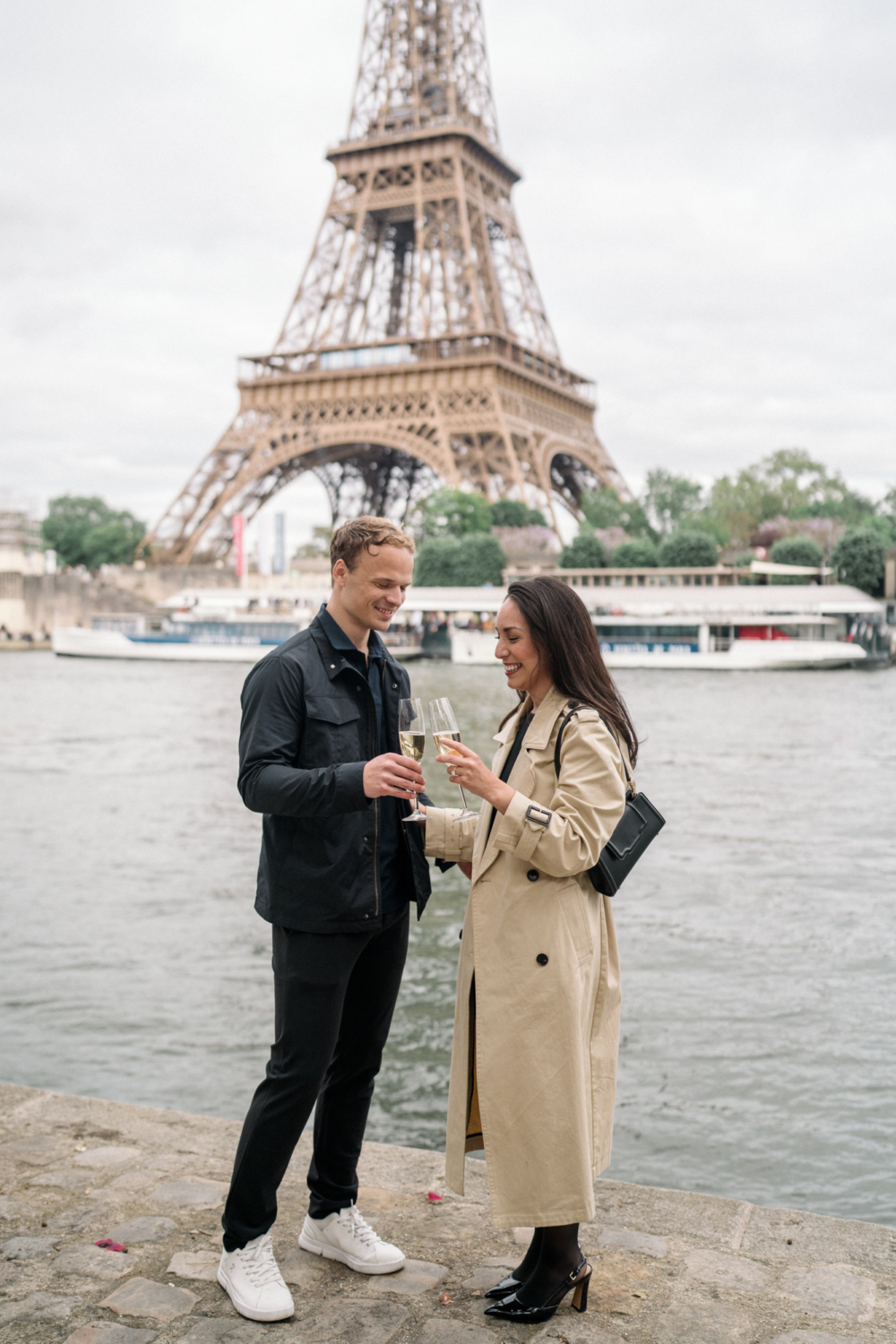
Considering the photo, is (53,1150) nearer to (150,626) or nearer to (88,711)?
(88,711)

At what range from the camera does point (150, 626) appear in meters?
55.8

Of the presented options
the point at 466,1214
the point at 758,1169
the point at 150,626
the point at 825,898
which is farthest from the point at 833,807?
the point at 150,626

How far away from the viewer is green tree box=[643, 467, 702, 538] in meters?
61.8

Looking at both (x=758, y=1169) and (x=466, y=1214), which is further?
(x=758, y=1169)

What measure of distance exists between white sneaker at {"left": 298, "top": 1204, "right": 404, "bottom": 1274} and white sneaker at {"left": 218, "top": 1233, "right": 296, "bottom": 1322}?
0.21m

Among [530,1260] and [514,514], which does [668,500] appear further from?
[530,1260]

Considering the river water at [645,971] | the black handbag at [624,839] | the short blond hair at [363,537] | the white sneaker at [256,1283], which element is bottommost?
the river water at [645,971]

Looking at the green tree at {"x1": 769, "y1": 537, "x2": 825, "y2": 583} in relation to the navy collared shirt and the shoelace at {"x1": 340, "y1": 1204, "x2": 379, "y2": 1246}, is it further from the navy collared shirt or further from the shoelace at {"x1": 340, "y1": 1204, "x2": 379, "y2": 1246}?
the shoelace at {"x1": 340, "y1": 1204, "x2": 379, "y2": 1246}

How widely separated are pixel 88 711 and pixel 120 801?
498 inches

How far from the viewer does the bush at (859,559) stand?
172ft

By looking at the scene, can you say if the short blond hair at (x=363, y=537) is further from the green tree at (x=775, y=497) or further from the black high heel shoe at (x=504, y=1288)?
the green tree at (x=775, y=497)

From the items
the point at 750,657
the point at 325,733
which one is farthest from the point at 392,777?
the point at 750,657

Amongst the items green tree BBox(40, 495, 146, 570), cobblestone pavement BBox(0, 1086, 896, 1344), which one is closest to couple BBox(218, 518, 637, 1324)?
cobblestone pavement BBox(0, 1086, 896, 1344)

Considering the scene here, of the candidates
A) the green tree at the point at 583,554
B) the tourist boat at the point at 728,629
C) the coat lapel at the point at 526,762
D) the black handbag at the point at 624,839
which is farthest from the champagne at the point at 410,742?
the green tree at the point at 583,554
